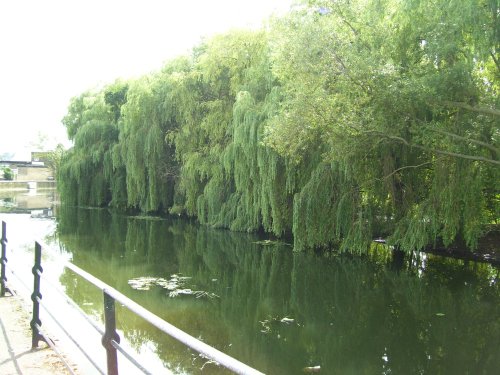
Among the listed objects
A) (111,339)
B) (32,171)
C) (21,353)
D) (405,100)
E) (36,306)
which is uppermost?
(32,171)

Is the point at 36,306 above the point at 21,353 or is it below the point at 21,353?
above

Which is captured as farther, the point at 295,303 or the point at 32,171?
the point at 32,171

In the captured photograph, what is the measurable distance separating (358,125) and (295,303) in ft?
11.6

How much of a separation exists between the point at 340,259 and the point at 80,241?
24.8 ft

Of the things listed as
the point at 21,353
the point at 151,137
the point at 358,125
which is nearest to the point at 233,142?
the point at 151,137

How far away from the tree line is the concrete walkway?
673 centimetres

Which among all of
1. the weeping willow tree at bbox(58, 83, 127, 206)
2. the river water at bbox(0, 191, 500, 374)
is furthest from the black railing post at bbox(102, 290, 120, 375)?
the weeping willow tree at bbox(58, 83, 127, 206)


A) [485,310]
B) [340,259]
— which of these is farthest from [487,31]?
[340,259]

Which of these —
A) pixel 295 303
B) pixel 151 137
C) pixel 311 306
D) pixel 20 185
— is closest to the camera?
pixel 311 306

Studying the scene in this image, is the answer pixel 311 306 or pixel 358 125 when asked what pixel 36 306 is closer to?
pixel 311 306

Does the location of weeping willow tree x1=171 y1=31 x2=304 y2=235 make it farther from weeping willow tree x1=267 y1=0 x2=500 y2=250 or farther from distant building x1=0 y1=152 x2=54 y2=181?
distant building x1=0 y1=152 x2=54 y2=181

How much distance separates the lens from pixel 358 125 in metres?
9.04

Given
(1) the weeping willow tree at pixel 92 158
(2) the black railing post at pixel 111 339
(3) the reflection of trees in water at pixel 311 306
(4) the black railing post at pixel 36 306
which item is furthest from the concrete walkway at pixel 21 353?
(1) the weeping willow tree at pixel 92 158

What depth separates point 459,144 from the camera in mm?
8859
